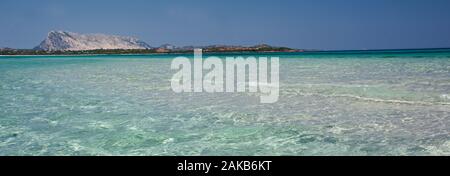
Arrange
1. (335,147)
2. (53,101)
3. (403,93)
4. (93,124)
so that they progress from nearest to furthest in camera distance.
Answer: (335,147) < (93,124) < (403,93) < (53,101)

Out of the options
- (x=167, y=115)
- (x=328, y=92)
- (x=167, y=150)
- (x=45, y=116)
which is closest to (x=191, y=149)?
(x=167, y=150)

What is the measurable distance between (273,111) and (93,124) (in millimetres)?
3704

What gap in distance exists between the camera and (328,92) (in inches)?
456

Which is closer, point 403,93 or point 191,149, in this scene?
point 191,149

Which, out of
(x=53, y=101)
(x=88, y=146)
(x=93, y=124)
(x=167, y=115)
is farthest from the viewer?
(x=53, y=101)

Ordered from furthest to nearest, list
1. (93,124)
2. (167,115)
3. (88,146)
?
(167,115) → (93,124) → (88,146)

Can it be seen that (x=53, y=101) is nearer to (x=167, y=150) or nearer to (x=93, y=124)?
(x=93, y=124)

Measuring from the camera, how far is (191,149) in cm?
576
